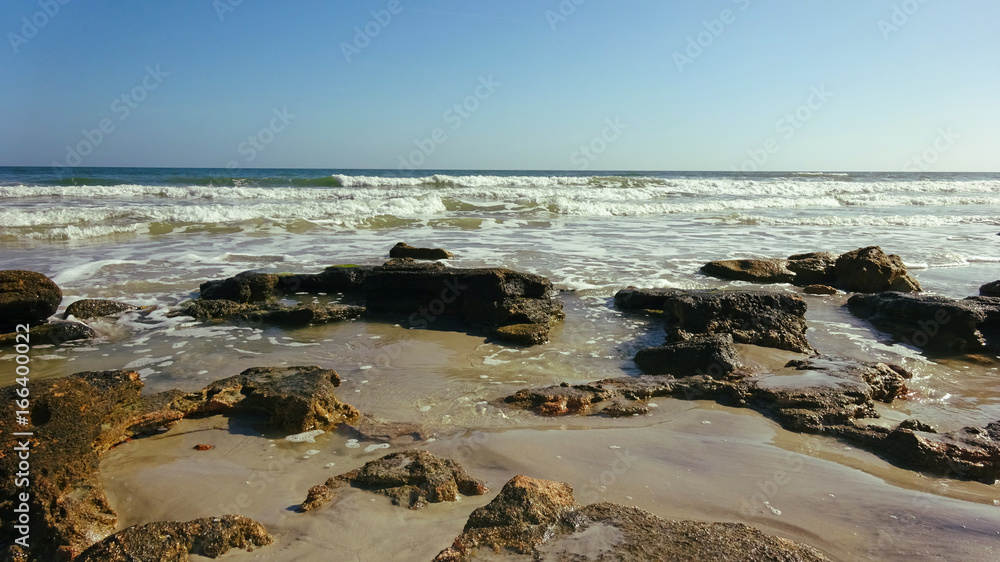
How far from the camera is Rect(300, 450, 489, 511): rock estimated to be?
2.76 metres

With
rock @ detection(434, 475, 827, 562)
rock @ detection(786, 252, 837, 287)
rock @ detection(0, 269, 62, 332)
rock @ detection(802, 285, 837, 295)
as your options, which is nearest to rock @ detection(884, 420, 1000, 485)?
rock @ detection(434, 475, 827, 562)

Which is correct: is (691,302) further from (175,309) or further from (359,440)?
(175,309)

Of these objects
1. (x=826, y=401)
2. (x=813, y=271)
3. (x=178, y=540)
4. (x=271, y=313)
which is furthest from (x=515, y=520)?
(x=813, y=271)

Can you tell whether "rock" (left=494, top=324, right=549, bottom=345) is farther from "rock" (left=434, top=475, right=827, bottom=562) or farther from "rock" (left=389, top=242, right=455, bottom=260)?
"rock" (left=389, top=242, right=455, bottom=260)

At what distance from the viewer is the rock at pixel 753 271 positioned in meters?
9.00

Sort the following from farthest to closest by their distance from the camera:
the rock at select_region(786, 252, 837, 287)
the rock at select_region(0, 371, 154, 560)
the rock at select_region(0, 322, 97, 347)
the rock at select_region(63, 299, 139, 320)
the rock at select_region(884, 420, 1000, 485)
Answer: the rock at select_region(786, 252, 837, 287)
the rock at select_region(63, 299, 139, 320)
the rock at select_region(0, 322, 97, 347)
the rock at select_region(884, 420, 1000, 485)
the rock at select_region(0, 371, 154, 560)

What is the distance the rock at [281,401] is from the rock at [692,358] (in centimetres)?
254

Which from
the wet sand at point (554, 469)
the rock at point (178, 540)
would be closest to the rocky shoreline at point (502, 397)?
the rock at point (178, 540)

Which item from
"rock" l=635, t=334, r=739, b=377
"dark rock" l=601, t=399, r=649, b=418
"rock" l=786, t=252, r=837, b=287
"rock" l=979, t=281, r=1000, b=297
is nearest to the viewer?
"dark rock" l=601, t=399, r=649, b=418

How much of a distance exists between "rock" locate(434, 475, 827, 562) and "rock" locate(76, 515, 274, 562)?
92 cm

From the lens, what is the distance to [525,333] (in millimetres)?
5844

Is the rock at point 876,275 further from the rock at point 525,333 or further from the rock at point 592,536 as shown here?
the rock at point 592,536

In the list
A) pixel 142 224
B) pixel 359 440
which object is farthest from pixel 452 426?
pixel 142 224

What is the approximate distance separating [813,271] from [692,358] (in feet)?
17.5
